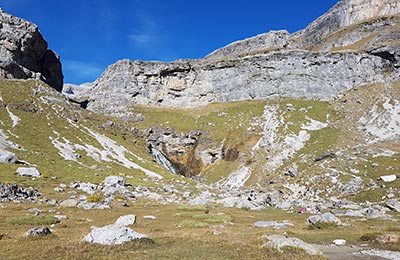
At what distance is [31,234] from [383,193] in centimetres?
6565

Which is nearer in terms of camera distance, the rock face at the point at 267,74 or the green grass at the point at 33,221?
the green grass at the point at 33,221

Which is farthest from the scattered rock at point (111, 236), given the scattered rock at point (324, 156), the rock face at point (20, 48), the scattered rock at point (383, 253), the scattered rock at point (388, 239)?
the rock face at point (20, 48)

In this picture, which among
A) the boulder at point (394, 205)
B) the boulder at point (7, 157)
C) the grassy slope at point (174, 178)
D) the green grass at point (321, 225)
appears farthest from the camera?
the boulder at point (7, 157)

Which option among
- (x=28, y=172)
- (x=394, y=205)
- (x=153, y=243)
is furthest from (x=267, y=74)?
(x=153, y=243)

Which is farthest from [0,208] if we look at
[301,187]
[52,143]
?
[301,187]

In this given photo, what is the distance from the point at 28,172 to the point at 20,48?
92.7 metres

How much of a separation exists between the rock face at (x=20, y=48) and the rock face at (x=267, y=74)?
105ft

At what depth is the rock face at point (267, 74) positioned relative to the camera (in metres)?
143

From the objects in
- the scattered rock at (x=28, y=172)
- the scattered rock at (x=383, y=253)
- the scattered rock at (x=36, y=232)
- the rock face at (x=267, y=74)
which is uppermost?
the rock face at (x=267, y=74)

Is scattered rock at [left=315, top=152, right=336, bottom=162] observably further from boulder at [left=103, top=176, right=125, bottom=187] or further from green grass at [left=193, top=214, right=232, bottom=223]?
green grass at [left=193, top=214, right=232, bottom=223]

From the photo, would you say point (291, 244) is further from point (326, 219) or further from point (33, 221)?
point (33, 221)

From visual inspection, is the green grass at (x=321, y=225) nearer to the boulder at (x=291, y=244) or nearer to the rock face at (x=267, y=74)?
the boulder at (x=291, y=244)

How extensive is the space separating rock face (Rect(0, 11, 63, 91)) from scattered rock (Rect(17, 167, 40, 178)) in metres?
73.3

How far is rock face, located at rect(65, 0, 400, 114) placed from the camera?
14325cm
